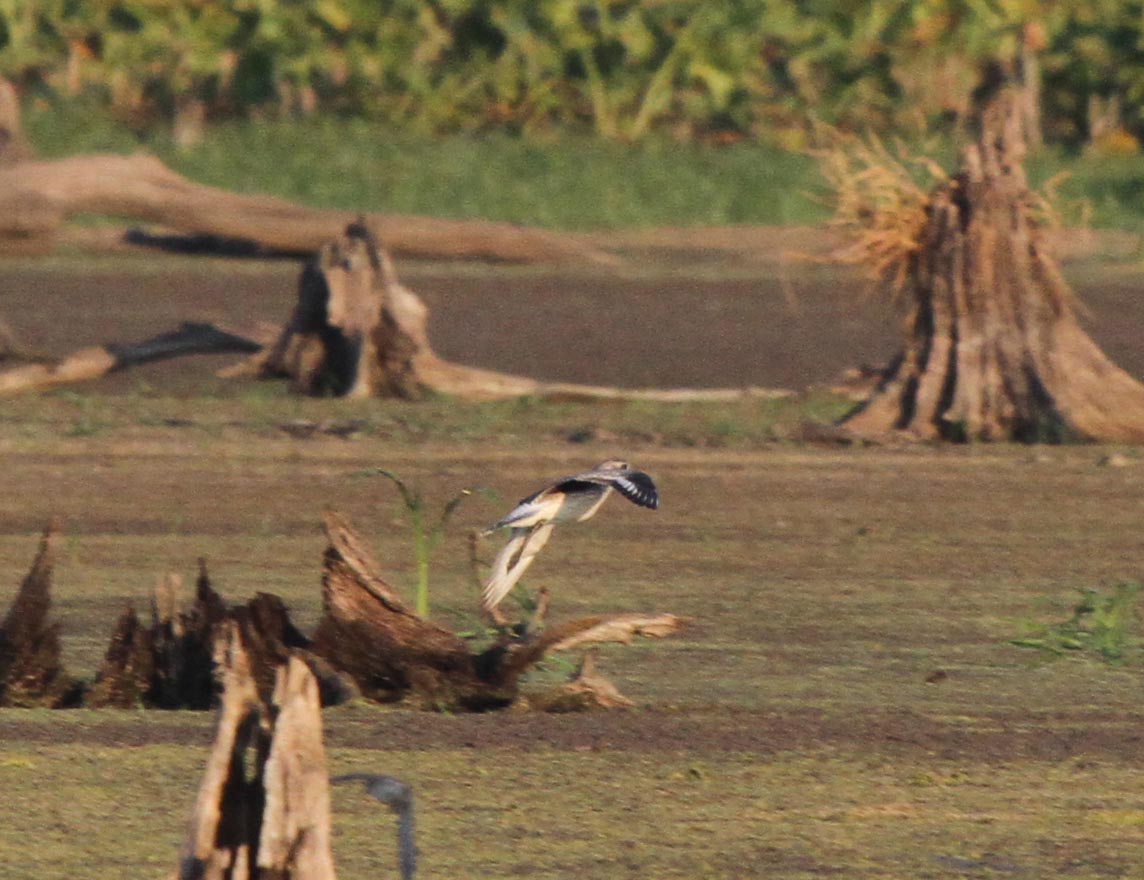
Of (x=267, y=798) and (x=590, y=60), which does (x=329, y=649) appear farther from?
(x=590, y=60)

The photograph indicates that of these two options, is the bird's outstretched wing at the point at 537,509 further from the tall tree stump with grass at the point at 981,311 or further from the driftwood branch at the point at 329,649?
the tall tree stump with grass at the point at 981,311

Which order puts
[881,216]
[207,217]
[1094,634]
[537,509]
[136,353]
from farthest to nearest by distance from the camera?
[207,217] < [136,353] < [881,216] < [1094,634] < [537,509]

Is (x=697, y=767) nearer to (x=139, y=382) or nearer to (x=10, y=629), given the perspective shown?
(x=10, y=629)

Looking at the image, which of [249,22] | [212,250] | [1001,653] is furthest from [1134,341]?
[249,22]

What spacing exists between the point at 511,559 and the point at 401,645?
313 millimetres

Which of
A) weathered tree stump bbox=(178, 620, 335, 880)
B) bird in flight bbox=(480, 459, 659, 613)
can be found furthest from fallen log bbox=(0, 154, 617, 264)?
weathered tree stump bbox=(178, 620, 335, 880)

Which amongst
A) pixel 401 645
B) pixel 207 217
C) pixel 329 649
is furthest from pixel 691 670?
pixel 207 217

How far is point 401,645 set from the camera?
548 centimetres

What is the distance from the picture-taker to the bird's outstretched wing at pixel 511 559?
5.41 m

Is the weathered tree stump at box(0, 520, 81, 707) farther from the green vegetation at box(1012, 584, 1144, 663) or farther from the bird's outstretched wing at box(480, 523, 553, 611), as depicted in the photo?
the green vegetation at box(1012, 584, 1144, 663)

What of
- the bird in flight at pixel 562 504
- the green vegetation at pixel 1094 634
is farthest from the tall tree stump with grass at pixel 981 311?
the bird in flight at pixel 562 504

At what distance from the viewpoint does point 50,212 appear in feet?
43.2

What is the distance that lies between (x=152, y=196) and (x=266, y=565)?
626cm

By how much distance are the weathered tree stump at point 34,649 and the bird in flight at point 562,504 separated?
0.88 metres
